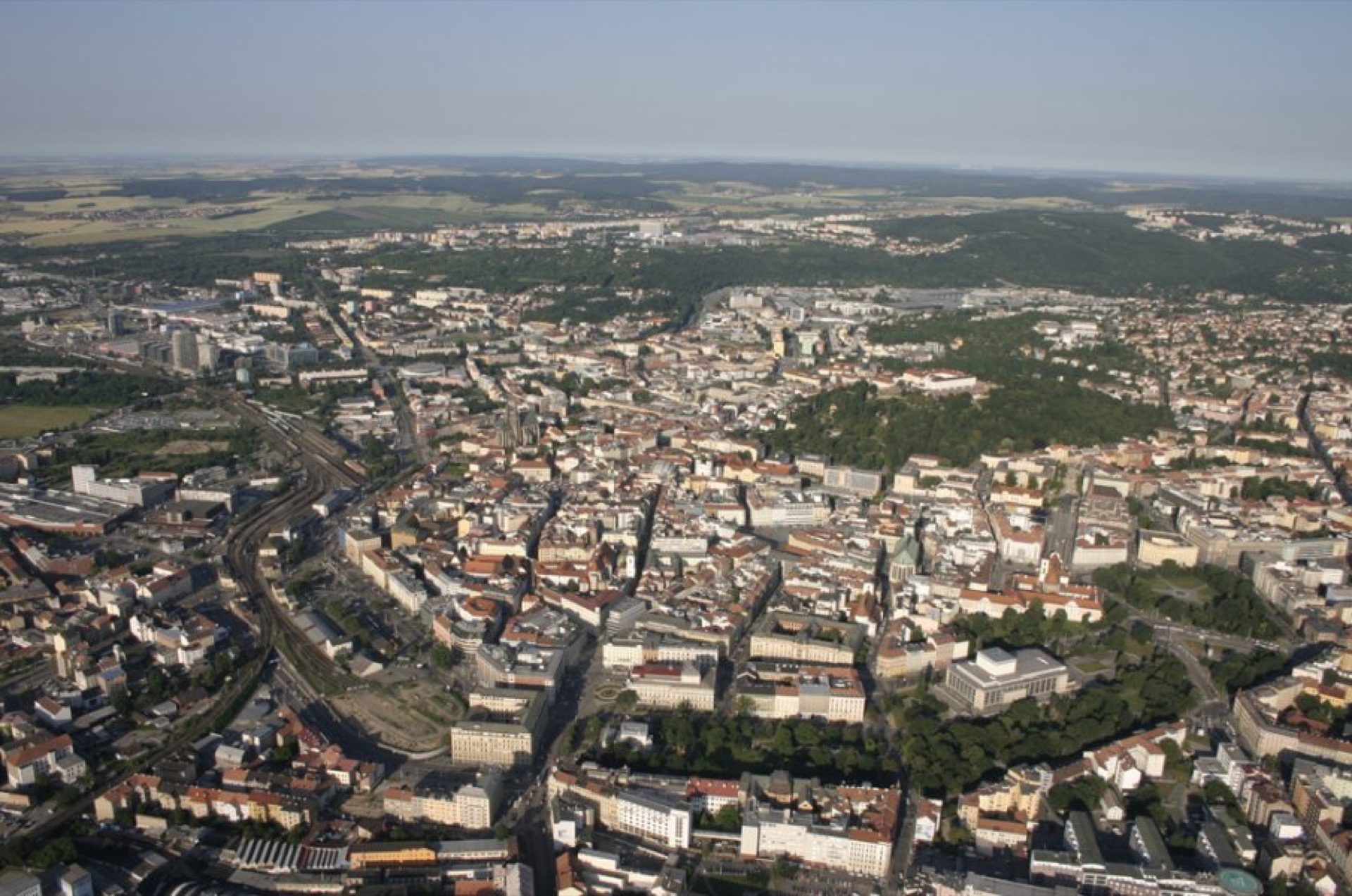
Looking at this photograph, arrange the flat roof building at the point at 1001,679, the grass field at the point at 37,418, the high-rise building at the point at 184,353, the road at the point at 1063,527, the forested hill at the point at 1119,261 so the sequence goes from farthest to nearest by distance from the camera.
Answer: the forested hill at the point at 1119,261
the high-rise building at the point at 184,353
the grass field at the point at 37,418
the road at the point at 1063,527
the flat roof building at the point at 1001,679

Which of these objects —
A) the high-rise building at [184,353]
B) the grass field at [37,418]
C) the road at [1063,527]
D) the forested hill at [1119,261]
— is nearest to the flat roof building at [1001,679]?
the road at [1063,527]

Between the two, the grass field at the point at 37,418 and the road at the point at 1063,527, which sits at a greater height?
the road at the point at 1063,527

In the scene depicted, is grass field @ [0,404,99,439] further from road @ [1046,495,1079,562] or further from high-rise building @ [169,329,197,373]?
road @ [1046,495,1079,562]

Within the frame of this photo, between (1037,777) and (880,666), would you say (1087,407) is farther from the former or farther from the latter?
(1037,777)

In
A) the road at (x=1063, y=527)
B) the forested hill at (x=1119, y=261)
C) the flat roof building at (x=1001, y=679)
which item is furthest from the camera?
the forested hill at (x=1119, y=261)

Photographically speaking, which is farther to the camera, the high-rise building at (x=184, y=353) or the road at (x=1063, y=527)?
the high-rise building at (x=184, y=353)

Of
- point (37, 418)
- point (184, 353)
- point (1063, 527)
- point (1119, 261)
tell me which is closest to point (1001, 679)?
point (1063, 527)

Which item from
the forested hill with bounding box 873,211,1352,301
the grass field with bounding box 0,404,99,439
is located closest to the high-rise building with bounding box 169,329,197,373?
the grass field with bounding box 0,404,99,439

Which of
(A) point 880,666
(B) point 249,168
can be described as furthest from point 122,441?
(B) point 249,168

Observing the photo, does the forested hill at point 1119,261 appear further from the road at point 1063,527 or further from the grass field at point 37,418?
the grass field at point 37,418
